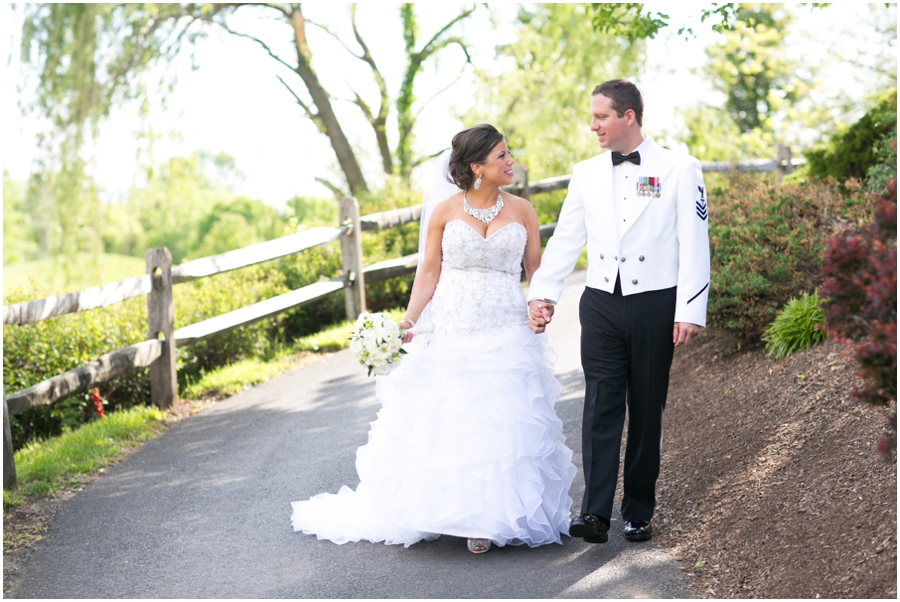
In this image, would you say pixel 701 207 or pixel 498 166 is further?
pixel 498 166

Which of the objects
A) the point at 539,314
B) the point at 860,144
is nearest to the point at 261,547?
the point at 539,314

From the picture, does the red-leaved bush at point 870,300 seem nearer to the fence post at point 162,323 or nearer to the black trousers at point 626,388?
the black trousers at point 626,388

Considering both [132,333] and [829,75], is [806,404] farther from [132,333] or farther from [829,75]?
[829,75]

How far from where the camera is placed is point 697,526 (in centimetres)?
418

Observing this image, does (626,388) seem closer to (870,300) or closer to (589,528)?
(589,528)

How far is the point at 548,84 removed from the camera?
19594 mm

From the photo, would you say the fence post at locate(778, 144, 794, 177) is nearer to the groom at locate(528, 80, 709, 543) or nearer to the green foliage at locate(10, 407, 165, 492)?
the green foliage at locate(10, 407, 165, 492)

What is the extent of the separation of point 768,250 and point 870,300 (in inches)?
145

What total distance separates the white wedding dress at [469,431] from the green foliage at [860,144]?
5394mm

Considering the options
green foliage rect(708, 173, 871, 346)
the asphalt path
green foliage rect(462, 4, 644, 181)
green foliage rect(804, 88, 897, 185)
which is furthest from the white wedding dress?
green foliage rect(462, 4, 644, 181)

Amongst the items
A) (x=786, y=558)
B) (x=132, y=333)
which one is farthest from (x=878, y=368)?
(x=132, y=333)

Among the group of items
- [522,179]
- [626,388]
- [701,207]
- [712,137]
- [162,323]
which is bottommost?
[626,388]

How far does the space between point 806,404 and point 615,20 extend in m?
3.68

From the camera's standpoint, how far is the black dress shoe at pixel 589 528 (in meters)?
3.96
